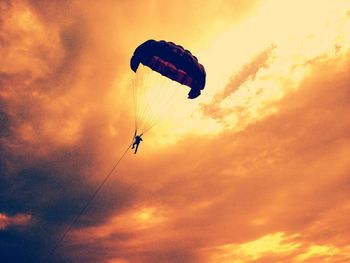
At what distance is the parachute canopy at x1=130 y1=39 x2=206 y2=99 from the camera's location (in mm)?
20828

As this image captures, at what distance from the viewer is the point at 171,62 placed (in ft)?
68.9

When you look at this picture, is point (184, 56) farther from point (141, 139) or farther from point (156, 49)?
point (141, 139)

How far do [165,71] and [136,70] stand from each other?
2155 mm

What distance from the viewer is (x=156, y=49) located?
68.1ft

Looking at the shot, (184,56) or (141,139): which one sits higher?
(184,56)

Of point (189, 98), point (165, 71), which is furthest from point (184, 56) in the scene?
point (189, 98)

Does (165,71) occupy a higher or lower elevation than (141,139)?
higher

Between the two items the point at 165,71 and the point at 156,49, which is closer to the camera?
the point at 156,49

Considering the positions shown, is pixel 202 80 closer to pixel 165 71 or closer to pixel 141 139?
pixel 165 71

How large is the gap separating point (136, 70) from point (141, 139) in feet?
17.7

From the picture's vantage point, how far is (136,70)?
867 inches

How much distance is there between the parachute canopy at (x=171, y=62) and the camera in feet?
68.3

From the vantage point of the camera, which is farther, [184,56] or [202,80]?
[202,80]

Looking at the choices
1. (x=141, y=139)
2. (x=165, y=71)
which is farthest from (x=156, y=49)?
(x=141, y=139)
